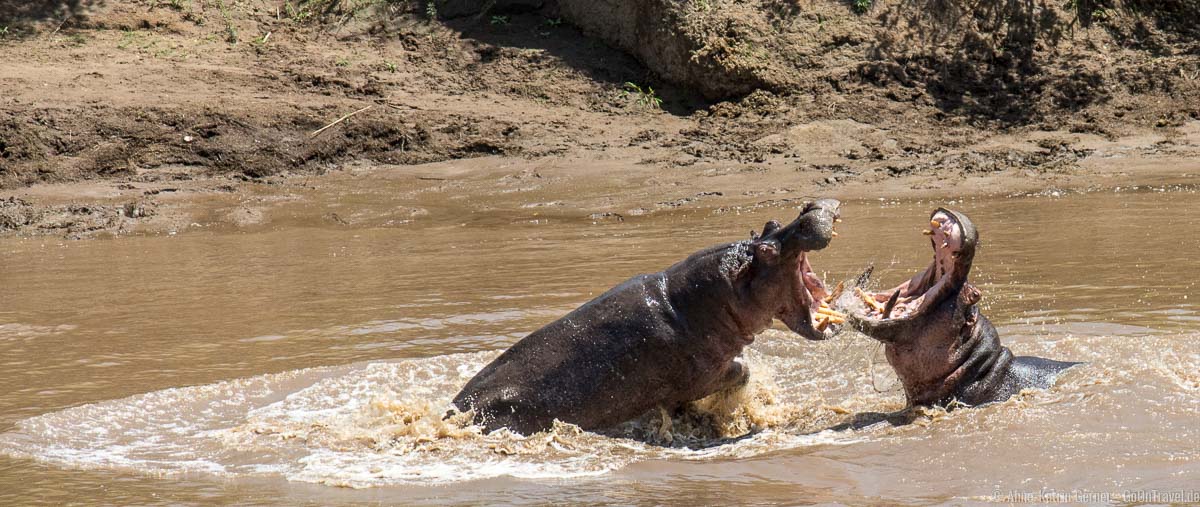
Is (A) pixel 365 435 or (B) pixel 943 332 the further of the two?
(A) pixel 365 435

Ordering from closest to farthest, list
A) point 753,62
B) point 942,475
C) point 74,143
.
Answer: point 942,475, point 74,143, point 753,62

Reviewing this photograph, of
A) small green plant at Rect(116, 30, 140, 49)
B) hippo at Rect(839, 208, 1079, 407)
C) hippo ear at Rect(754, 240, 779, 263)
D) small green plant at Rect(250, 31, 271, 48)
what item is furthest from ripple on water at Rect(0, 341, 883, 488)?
small green plant at Rect(116, 30, 140, 49)

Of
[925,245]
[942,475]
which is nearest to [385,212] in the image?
[925,245]

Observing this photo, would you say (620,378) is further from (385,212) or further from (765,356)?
(385,212)

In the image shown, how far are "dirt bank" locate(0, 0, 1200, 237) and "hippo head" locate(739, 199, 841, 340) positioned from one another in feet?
21.7

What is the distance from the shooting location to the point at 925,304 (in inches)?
222

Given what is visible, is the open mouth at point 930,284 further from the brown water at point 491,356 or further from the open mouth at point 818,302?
the brown water at point 491,356

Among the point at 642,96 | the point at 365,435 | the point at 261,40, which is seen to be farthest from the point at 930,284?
the point at 261,40

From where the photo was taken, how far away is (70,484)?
545cm

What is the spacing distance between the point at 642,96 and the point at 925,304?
9996 mm

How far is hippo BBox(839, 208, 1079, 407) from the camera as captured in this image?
217 inches

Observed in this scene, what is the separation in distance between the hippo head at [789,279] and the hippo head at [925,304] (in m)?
0.17

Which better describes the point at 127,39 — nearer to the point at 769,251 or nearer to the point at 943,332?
the point at 769,251

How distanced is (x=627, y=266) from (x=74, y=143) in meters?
7.08
